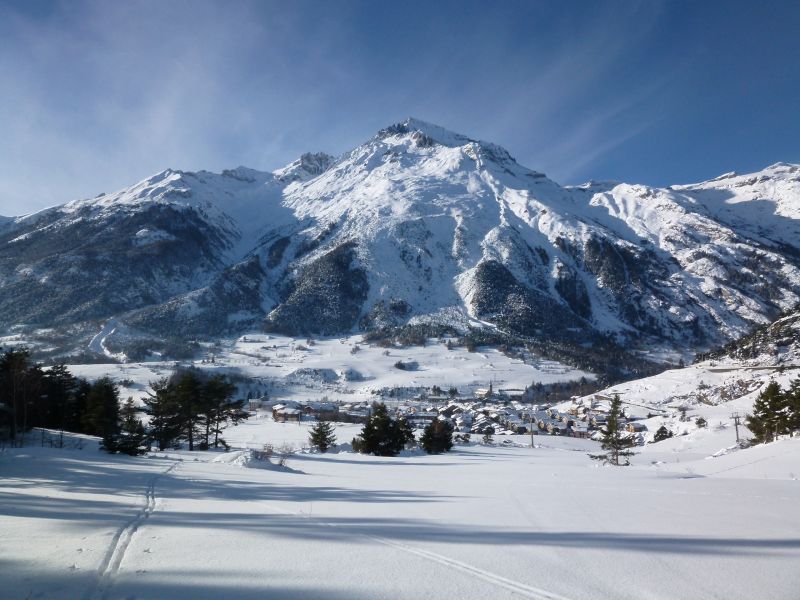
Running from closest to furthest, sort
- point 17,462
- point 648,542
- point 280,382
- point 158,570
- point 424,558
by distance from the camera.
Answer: point 158,570, point 424,558, point 648,542, point 17,462, point 280,382

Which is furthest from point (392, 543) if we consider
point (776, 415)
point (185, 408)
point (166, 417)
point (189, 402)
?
point (776, 415)

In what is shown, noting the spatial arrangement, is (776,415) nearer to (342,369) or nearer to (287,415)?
(287,415)

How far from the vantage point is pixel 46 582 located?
12.7 ft

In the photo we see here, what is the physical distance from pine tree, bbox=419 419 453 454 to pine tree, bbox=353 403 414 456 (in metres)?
3.48

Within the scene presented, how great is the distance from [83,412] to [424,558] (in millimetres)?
38411

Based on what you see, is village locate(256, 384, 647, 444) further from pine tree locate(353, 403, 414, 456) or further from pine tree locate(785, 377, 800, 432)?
pine tree locate(785, 377, 800, 432)

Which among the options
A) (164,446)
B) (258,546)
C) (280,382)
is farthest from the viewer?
(280,382)

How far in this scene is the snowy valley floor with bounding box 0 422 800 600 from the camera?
12.8 ft

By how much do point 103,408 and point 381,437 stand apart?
18.1 m

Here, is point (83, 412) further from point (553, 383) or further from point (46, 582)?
point (553, 383)

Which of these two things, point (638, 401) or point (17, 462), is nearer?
point (17, 462)

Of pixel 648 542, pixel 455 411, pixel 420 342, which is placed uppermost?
pixel 420 342

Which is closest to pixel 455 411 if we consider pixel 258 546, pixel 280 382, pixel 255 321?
pixel 280 382

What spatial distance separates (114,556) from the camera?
15.1ft
